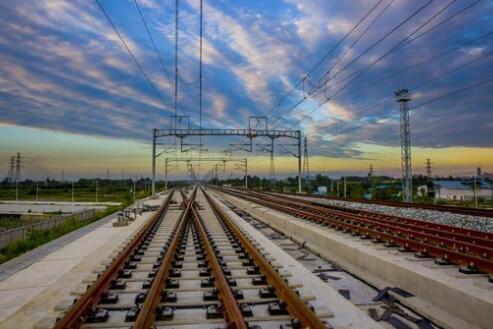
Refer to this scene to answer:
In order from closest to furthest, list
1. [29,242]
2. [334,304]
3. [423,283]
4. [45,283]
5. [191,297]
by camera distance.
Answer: [334,304], [191,297], [423,283], [45,283], [29,242]

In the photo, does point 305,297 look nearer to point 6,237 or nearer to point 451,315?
point 451,315

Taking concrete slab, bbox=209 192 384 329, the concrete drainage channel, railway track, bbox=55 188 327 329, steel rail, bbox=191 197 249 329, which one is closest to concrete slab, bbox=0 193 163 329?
railway track, bbox=55 188 327 329

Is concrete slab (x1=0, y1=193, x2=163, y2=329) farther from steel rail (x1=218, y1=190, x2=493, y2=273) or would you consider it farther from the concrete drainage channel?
steel rail (x1=218, y1=190, x2=493, y2=273)

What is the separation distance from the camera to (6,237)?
16516 mm

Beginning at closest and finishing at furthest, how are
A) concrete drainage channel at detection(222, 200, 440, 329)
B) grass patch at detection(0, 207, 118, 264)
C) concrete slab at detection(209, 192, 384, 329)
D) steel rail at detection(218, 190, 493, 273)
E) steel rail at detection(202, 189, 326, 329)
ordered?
steel rail at detection(202, 189, 326, 329) < concrete slab at detection(209, 192, 384, 329) < concrete drainage channel at detection(222, 200, 440, 329) < steel rail at detection(218, 190, 493, 273) < grass patch at detection(0, 207, 118, 264)

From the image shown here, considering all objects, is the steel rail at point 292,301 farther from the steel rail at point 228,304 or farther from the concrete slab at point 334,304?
the steel rail at point 228,304

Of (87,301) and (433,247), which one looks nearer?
(87,301)

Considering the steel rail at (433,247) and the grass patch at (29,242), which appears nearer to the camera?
the steel rail at (433,247)

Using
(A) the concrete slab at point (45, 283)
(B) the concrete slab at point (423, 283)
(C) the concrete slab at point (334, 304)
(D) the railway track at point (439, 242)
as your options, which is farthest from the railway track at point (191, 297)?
(D) the railway track at point (439, 242)

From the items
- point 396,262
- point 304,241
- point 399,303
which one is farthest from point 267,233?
point 399,303

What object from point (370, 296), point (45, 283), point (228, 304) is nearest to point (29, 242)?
point (45, 283)

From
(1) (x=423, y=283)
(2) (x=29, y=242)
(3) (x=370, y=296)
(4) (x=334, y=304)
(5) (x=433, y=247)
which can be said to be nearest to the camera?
(4) (x=334, y=304)

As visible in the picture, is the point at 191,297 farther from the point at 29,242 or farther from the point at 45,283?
the point at 29,242

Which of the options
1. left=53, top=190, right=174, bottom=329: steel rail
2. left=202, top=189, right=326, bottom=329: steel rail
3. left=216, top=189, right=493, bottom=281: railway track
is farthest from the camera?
left=216, top=189, right=493, bottom=281: railway track
